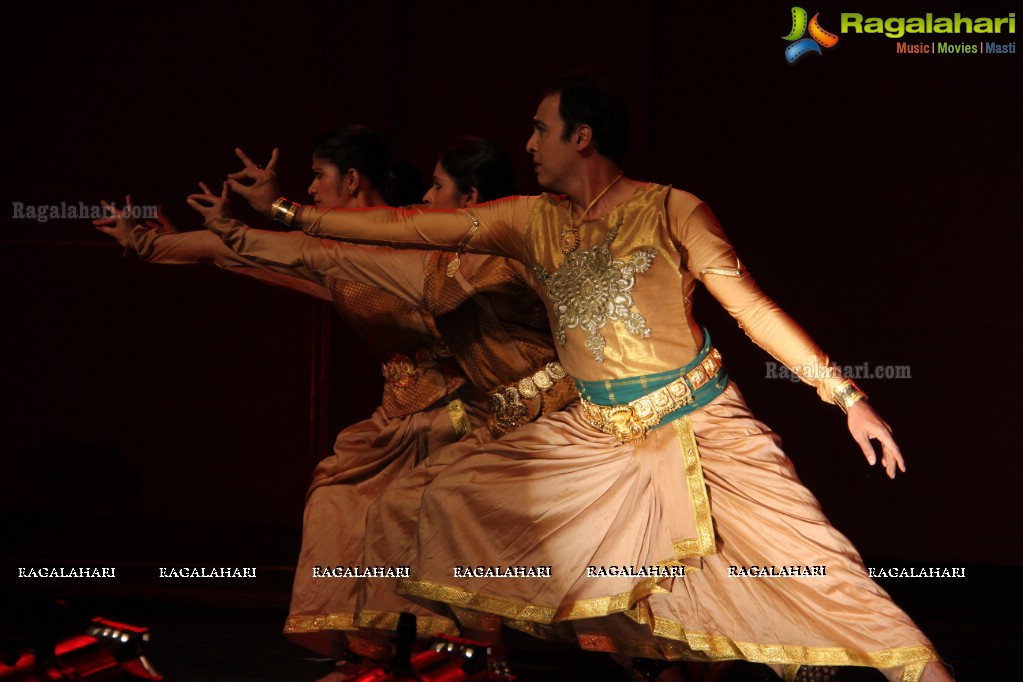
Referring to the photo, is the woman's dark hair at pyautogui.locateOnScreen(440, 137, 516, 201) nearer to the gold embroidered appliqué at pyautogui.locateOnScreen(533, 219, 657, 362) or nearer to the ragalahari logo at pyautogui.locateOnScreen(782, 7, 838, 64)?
the gold embroidered appliqué at pyautogui.locateOnScreen(533, 219, 657, 362)

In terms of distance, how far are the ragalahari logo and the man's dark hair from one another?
2.12 m

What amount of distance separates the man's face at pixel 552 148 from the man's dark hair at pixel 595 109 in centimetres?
1

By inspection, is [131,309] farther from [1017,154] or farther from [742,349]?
[1017,154]

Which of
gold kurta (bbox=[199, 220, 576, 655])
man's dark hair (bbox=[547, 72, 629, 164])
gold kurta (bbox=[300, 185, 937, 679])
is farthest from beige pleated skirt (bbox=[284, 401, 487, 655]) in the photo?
man's dark hair (bbox=[547, 72, 629, 164])

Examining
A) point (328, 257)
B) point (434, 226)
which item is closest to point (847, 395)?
point (434, 226)

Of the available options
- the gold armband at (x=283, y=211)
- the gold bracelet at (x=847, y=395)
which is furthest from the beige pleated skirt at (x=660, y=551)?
the gold armband at (x=283, y=211)

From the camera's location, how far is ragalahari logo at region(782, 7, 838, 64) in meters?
4.73

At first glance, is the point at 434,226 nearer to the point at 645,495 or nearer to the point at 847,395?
the point at 645,495

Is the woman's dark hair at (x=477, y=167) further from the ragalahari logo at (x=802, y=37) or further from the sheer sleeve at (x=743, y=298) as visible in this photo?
the ragalahari logo at (x=802, y=37)

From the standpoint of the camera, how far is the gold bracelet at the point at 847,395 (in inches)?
99.6

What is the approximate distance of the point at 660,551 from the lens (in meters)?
2.65

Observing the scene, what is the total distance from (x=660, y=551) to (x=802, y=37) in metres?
2.69

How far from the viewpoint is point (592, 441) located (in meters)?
2.81

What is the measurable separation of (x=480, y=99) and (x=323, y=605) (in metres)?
2.46
